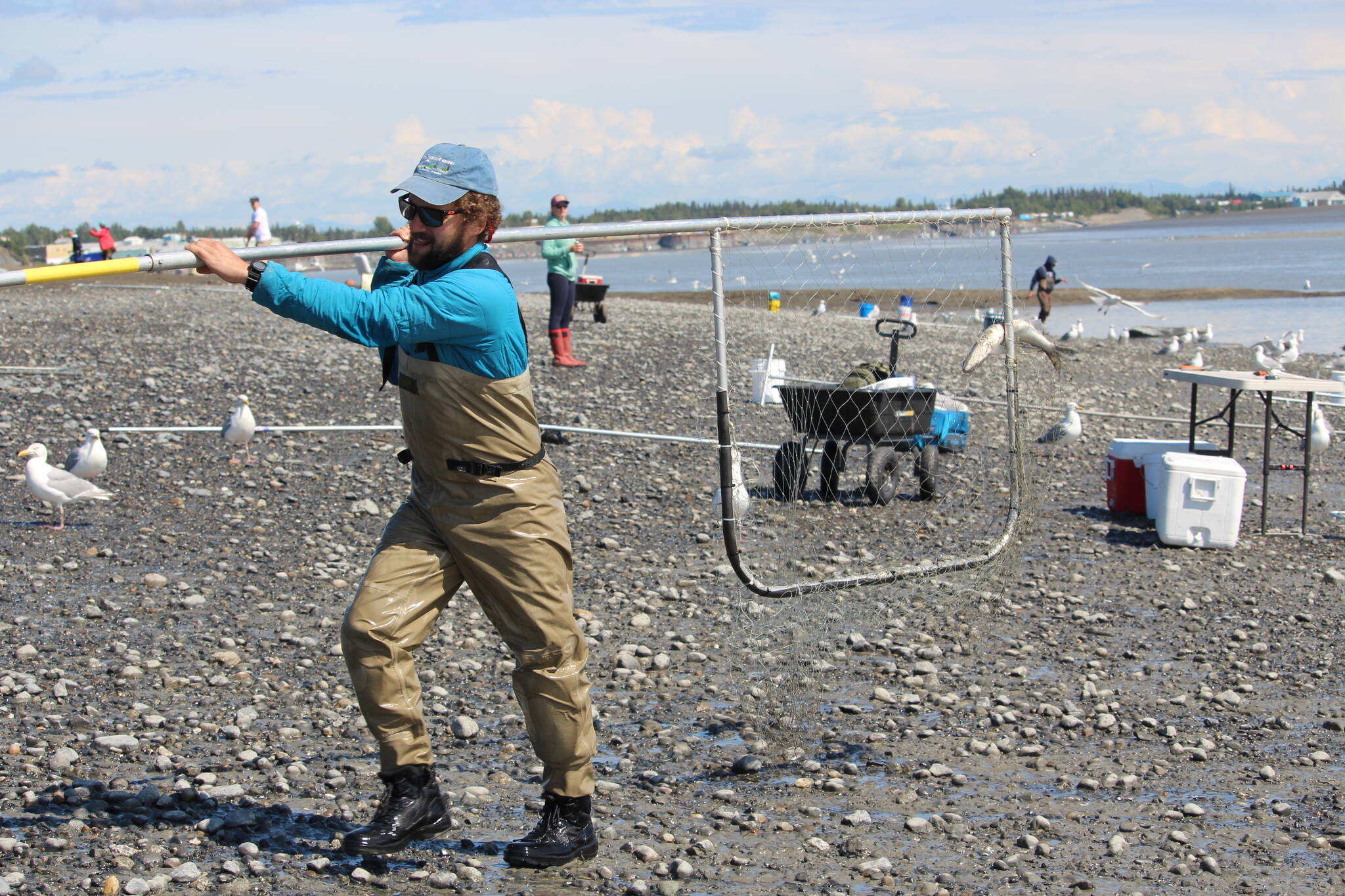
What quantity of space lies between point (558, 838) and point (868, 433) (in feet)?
20.0

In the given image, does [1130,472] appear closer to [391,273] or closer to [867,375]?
[867,375]

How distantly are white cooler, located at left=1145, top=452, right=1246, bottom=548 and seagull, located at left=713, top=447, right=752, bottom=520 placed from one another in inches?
125

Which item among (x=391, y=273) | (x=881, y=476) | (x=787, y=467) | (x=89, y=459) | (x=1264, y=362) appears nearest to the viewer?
(x=391, y=273)

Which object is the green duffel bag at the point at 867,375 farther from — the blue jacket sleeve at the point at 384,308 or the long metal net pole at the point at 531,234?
the blue jacket sleeve at the point at 384,308

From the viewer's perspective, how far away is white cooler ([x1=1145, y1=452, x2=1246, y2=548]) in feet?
30.3

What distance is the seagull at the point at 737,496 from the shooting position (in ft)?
18.1

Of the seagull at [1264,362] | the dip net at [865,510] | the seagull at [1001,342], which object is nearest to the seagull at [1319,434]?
the dip net at [865,510]

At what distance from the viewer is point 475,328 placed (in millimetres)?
3891

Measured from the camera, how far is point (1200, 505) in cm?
930

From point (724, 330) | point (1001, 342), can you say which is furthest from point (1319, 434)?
point (724, 330)

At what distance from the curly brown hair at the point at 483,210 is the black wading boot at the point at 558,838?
198 cm

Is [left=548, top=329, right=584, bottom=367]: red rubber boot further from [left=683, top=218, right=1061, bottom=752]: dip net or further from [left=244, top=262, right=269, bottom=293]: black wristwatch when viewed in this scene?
[left=244, top=262, right=269, bottom=293]: black wristwatch

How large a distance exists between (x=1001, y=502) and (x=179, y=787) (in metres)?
7.92

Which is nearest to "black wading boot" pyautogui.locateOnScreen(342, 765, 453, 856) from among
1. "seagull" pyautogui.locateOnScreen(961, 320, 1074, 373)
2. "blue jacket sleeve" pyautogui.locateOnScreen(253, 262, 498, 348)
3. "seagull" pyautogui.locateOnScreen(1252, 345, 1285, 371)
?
"blue jacket sleeve" pyautogui.locateOnScreen(253, 262, 498, 348)
